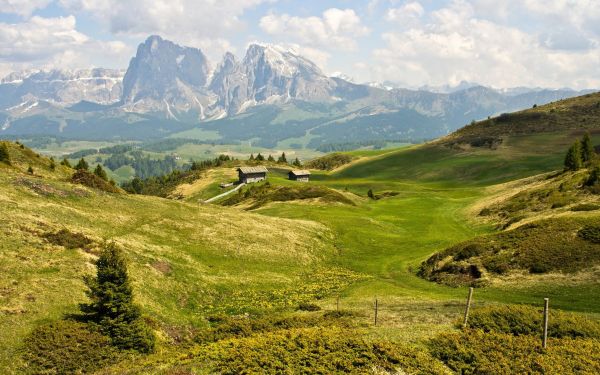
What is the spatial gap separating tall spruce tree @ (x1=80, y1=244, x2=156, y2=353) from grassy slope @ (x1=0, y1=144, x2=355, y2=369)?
4.68 metres

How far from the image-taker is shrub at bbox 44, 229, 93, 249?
41.9m

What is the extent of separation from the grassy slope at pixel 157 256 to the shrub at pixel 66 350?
1200 millimetres

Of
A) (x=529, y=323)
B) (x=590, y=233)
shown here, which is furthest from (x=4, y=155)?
(x=590, y=233)

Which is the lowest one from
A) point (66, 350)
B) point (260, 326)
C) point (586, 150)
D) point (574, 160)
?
point (260, 326)

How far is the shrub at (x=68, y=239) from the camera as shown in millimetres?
41938

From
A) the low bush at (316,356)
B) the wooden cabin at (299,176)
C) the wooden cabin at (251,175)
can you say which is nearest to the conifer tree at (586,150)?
the low bush at (316,356)

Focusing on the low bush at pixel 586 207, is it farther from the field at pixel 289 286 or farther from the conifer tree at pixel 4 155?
the conifer tree at pixel 4 155

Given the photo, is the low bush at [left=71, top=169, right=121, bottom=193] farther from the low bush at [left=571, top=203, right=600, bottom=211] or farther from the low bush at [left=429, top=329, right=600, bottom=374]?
the low bush at [left=571, top=203, right=600, bottom=211]

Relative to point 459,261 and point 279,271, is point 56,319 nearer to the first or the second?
point 279,271

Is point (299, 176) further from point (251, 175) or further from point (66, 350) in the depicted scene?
point (66, 350)

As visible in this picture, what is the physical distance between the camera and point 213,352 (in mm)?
23688

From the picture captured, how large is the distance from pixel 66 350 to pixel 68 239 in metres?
19.4

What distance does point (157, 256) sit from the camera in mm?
47781

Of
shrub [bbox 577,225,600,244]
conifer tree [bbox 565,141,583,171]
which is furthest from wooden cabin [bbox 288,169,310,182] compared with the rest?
shrub [bbox 577,225,600,244]
